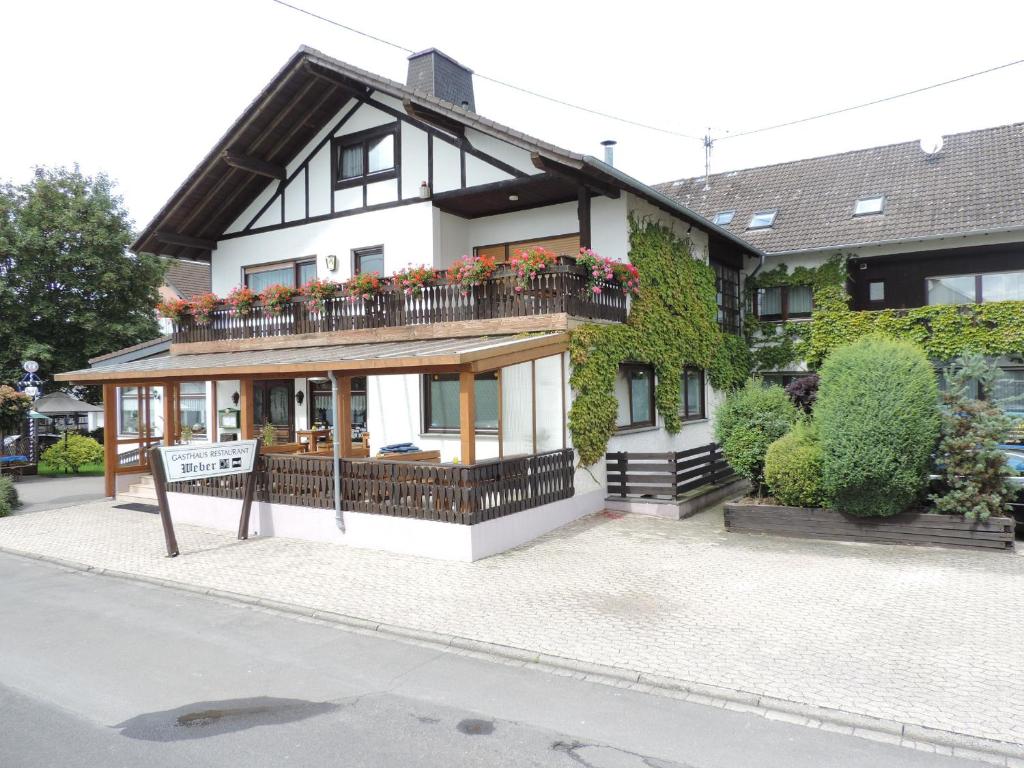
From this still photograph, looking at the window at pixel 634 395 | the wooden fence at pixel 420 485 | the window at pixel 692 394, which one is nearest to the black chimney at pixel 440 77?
the window at pixel 634 395

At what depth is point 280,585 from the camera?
8.91 m

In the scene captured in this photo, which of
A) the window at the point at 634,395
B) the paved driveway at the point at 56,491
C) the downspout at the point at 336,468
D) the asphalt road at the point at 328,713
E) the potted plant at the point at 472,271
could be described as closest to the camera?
the asphalt road at the point at 328,713

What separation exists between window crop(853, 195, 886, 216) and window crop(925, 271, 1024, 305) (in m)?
2.46

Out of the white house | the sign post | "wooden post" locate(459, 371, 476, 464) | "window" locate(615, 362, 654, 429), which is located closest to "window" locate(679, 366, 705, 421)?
the white house

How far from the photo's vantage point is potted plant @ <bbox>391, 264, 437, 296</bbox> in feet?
44.4

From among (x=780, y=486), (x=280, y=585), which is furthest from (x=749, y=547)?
(x=280, y=585)

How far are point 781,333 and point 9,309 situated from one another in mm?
24550

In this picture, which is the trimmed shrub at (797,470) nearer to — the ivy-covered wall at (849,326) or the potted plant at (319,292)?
the potted plant at (319,292)

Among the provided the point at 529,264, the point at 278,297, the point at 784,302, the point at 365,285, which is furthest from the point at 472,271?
the point at 784,302

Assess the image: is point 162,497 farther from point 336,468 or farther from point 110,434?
point 110,434

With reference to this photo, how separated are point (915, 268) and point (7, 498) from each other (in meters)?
22.1

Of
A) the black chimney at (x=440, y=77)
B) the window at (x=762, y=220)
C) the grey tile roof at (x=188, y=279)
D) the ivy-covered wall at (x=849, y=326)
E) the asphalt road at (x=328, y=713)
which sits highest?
the black chimney at (x=440, y=77)

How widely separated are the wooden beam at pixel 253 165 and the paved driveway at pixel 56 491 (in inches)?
319

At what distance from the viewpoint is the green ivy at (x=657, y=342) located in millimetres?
12688
